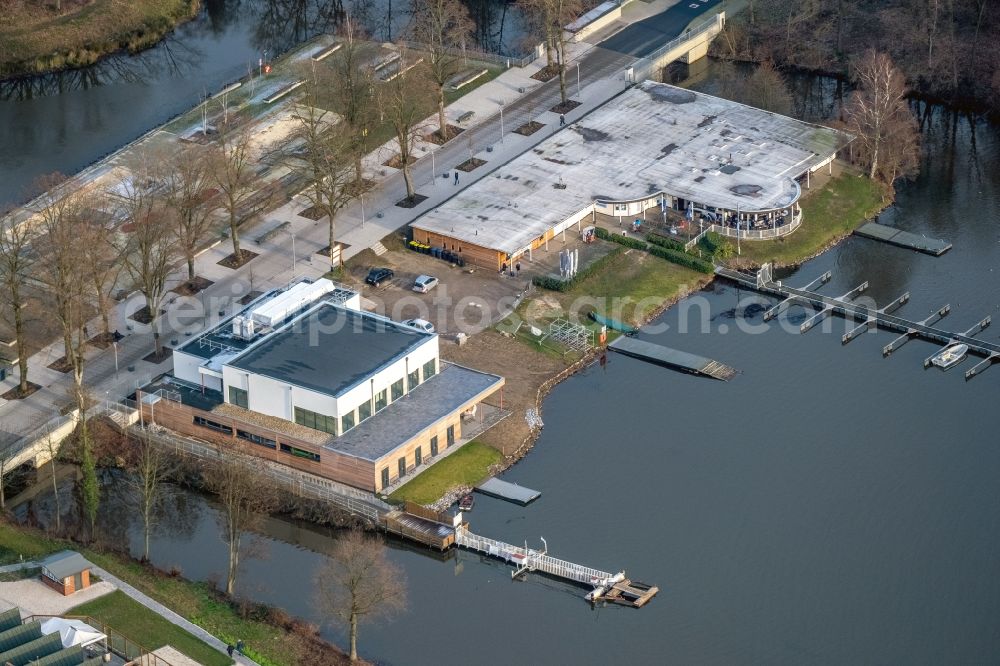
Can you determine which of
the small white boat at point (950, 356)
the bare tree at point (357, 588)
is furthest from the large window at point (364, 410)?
the small white boat at point (950, 356)

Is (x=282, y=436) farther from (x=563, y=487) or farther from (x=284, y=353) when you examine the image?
(x=563, y=487)

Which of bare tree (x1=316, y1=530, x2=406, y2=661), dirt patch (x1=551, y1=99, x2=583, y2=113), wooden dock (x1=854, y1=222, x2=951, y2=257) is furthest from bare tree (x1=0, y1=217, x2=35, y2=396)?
Result: wooden dock (x1=854, y1=222, x2=951, y2=257)

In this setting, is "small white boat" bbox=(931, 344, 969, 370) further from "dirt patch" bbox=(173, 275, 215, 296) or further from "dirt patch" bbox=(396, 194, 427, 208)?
"dirt patch" bbox=(173, 275, 215, 296)

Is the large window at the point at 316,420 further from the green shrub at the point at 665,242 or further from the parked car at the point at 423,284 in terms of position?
the green shrub at the point at 665,242

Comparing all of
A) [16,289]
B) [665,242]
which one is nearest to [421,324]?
[665,242]

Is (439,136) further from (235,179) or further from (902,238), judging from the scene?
(902,238)

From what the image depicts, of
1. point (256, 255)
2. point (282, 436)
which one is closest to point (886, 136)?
point (256, 255)
